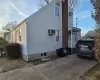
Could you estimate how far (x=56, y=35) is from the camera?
14070 millimetres

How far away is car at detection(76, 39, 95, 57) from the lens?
11.1 meters

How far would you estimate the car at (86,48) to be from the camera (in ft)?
36.6

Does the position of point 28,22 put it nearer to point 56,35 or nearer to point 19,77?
point 56,35

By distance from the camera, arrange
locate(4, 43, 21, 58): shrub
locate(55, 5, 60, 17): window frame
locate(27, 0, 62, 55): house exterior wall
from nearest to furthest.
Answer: locate(27, 0, 62, 55): house exterior wall, locate(4, 43, 21, 58): shrub, locate(55, 5, 60, 17): window frame

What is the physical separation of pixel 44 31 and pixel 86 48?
4131 mm

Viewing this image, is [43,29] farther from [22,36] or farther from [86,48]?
[86,48]

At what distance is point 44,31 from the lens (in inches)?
489

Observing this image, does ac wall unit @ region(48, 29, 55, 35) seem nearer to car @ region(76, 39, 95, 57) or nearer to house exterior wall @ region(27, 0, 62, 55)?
house exterior wall @ region(27, 0, 62, 55)

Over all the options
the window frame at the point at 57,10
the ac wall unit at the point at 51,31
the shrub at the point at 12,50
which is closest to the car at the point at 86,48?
the ac wall unit at the point at 51,31

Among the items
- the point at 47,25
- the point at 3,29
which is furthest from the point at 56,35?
the point at 3,29

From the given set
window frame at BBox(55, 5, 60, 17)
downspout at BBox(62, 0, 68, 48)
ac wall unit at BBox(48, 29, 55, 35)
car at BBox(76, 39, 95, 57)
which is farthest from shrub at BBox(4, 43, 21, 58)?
car at BBox(76, 39, 95, 57)

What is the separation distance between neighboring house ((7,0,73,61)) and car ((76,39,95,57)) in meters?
2.91

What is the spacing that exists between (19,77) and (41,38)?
5.48 meters

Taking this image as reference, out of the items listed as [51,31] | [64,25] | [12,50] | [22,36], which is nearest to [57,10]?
[64,25]
